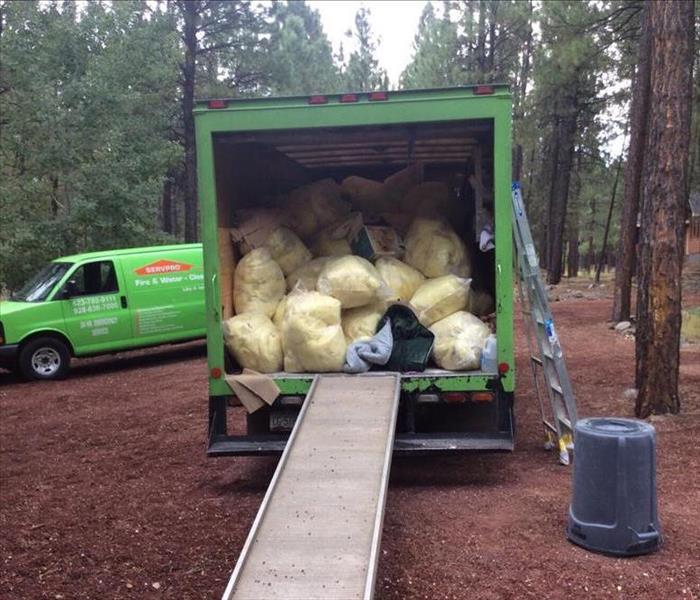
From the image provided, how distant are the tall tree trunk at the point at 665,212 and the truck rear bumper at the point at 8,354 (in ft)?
29.9

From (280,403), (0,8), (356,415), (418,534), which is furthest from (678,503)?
(0,8)

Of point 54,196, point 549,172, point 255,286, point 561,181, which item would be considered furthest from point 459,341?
point 549,172

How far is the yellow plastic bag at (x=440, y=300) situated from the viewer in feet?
20.3

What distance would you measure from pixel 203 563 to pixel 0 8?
14.9m

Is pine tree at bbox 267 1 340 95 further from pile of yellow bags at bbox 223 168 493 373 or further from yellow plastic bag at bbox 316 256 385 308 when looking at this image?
yellow plastic bag at bbox 316 256 385 308

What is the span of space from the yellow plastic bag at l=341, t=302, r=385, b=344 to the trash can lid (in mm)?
2019

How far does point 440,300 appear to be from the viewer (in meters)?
6.22

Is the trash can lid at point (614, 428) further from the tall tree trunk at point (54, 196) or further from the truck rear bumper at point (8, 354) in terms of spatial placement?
the tall tree trunk at point (54, 196)

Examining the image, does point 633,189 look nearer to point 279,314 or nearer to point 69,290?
point 69,290

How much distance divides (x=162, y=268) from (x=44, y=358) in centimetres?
240

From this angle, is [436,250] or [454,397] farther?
[436,250]

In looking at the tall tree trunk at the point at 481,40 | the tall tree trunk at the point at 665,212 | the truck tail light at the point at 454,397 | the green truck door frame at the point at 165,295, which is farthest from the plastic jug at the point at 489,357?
the tall tree trunk at the point at 481,40

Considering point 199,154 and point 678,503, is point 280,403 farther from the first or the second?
point 678,503

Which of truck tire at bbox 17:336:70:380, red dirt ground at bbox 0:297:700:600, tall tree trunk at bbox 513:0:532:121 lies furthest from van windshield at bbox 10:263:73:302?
tall tree trunk at bbox 513:0:532:121
